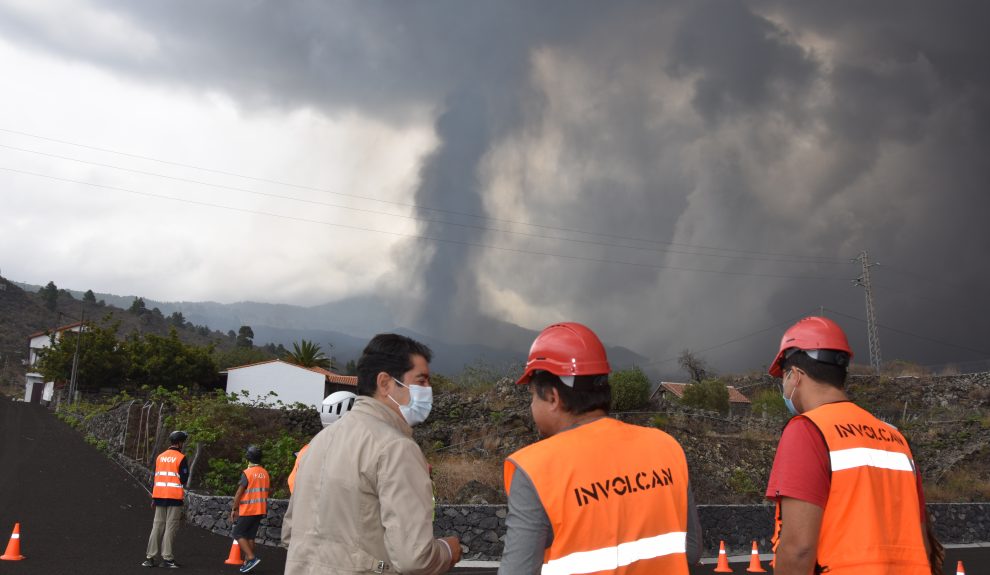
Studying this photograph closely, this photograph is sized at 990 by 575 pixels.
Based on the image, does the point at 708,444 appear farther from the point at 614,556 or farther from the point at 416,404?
the point at 614,556

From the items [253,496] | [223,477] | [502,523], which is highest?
[253,496]

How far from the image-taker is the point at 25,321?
108500mm

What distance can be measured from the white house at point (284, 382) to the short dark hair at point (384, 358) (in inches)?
2163

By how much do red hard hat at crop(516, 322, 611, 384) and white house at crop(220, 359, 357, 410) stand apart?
2202 inches

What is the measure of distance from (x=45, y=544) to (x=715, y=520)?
12943mm

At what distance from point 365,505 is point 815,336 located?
204 centimetres

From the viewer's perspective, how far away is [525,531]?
7.77 feet

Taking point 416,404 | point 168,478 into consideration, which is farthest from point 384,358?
point 168,478

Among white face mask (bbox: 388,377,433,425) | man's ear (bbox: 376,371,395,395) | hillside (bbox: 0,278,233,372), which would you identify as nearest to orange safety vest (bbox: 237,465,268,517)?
white face mask (bbox: 388,377,433,425)

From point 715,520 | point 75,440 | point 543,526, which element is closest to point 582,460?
point 543,526

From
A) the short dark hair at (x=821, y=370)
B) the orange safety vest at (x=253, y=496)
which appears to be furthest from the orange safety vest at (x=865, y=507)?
the orange safety vest at (x=253, y=496)

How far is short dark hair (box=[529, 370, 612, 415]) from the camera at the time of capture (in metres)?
2.68

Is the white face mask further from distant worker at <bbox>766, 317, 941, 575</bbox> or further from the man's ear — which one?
distant worker at <bbox>766, 317, 941, 575</bbox>

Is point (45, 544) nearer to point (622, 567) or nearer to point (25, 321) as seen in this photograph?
point (622, 567)
